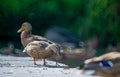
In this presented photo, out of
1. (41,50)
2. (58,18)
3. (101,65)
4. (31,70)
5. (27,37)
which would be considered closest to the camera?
(101,65)

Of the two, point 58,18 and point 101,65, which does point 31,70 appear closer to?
point 101,65

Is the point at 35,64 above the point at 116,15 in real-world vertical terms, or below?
below

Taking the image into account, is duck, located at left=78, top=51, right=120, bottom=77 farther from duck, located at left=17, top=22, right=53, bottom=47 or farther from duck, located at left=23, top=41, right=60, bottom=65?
duck, located at left=17, top=22, right=53, bottom=47

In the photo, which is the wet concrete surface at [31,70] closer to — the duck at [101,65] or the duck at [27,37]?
the duck at [27,37]

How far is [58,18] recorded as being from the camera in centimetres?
2634

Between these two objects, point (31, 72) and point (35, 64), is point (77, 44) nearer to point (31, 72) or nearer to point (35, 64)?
point (35, 64)

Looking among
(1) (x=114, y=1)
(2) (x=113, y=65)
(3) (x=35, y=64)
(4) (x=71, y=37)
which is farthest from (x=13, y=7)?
(2) (x=113, y=65)

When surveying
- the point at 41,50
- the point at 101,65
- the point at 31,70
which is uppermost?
the point at 41,50

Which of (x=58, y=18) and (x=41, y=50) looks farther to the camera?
(x=58, y=18)

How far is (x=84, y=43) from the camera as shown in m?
24.3

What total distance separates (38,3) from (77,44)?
12.9 feet

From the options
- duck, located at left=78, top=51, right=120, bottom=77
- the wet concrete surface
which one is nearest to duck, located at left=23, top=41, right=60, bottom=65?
the wet concrete surface

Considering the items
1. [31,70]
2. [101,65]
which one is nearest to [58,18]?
[31,70]

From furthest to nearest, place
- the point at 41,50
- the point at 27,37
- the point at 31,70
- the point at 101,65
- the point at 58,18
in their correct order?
the point at 58,18 < the point at 27,37 < the point at 41,50 < the point at 31,70 < the point at 101,65
